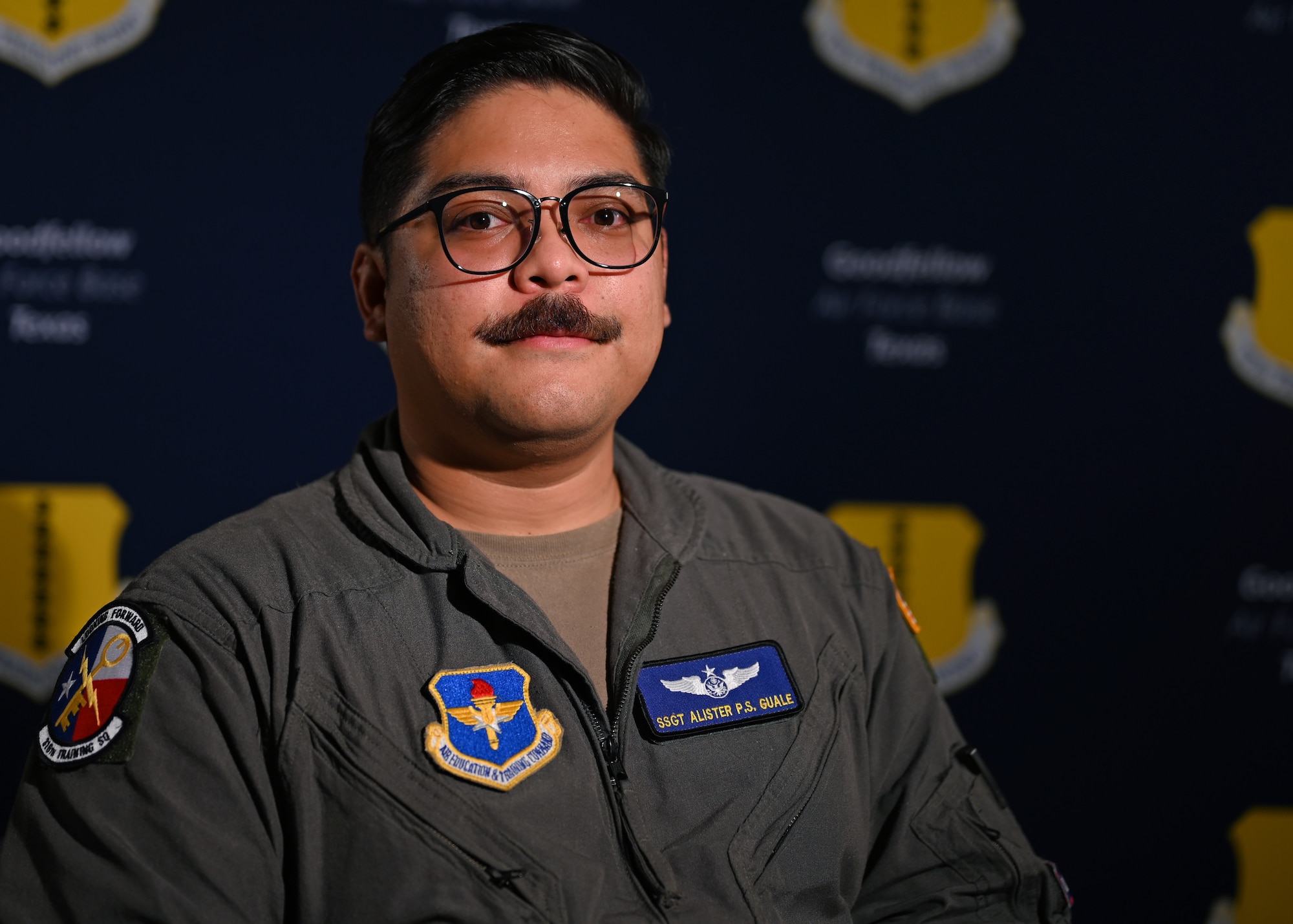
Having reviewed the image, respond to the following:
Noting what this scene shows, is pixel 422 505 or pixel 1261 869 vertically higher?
pixel 422 505

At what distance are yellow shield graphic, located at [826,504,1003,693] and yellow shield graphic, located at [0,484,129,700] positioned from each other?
51.5 inches

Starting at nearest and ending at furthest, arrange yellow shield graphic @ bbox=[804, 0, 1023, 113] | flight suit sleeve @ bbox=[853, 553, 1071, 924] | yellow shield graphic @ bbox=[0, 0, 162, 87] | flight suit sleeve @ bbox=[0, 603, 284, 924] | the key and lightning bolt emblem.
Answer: flight suit sleeve @ bbox=[0, 603, 284, 924], the key and lightning bolt emblem, flight suit sleeve @ bbox=[853, 553, 1071, 924], yellow shield graphic @ bbox=[0, 0, 162, 87], yellow shield graphic @ bbox=[804, 0, 1023, 113]

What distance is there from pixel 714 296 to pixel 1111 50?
863mm

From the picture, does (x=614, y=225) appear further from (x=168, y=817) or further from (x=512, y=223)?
(x=168, y=817)

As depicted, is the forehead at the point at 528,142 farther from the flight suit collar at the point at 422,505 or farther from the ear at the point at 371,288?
the flight suit collar at the point at 422,505

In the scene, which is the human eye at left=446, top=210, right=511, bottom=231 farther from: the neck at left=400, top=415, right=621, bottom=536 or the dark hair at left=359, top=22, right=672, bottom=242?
the neck at left=400, top=415, right=621, bottom=536

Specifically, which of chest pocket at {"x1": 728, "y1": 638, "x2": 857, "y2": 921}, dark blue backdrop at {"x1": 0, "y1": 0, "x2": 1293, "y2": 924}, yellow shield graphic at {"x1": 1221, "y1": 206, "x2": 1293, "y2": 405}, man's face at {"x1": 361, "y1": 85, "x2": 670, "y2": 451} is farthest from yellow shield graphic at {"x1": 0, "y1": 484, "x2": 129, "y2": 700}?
yellow shield graphic at {"x1": 1221, "y1": 206, "x2": 1293, "y2": 405}

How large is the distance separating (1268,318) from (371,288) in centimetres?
166

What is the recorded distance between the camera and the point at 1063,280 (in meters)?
2.05

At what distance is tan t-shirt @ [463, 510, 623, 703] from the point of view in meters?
1.24

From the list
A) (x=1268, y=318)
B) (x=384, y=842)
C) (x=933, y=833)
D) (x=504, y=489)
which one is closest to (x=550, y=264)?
(x=504, y=489)

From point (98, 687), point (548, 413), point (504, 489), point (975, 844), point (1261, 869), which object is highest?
point (548, 413)

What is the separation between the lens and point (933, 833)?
1329 millimetres

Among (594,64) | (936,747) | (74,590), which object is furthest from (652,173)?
(74,590)
